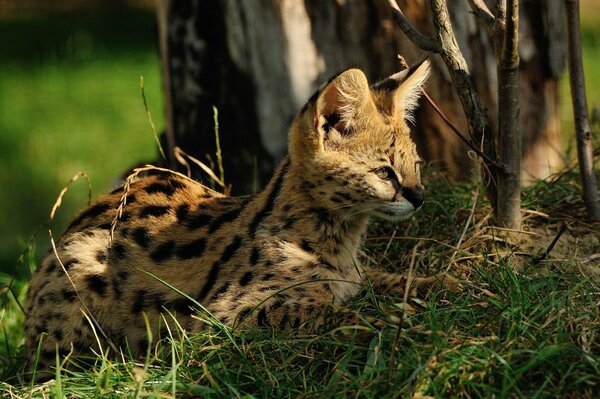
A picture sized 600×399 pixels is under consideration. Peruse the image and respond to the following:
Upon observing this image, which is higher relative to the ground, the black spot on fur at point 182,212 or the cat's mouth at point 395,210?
the cat's mouth at point 395,210

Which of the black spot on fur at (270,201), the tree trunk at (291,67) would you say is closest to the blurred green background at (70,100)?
the tree trunk at (291,67)

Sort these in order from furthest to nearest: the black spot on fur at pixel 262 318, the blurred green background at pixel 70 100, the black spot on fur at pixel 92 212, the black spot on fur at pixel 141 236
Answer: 1. the blurred green background at pixel 70 100
2. the black spot on fur at pixel 92 212
3. the black spot on fur at pixel 141 236
4. the black spot on fur at pixel 262 318

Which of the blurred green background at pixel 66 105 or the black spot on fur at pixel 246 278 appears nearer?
the black spot on fur at pixel 246 278

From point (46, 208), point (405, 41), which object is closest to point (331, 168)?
point (405, 41)

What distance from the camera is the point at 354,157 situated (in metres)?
4.57

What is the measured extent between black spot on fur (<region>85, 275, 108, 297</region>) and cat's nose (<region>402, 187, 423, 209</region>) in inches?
56.4

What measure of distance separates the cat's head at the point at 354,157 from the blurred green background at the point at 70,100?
141 inches

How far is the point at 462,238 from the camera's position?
467 cm

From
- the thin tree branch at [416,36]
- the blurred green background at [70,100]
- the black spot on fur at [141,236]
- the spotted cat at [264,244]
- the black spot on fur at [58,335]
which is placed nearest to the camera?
the spotted cat at [264,244]

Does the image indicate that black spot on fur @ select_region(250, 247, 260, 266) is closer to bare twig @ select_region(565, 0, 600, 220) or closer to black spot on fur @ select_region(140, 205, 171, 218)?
black spot on fur @ select_region(140, 205, 171, 218)

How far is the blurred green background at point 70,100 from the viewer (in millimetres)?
9086

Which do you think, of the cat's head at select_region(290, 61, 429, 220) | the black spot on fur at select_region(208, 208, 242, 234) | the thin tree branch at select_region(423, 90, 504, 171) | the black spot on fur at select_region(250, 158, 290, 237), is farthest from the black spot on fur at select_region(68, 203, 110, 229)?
the thin tree branch at select_region(423, 90, 504, 171)

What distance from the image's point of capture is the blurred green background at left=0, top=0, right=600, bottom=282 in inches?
358

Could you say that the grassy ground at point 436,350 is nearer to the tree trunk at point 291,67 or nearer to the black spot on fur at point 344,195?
the black spot on fur at point 344,195
